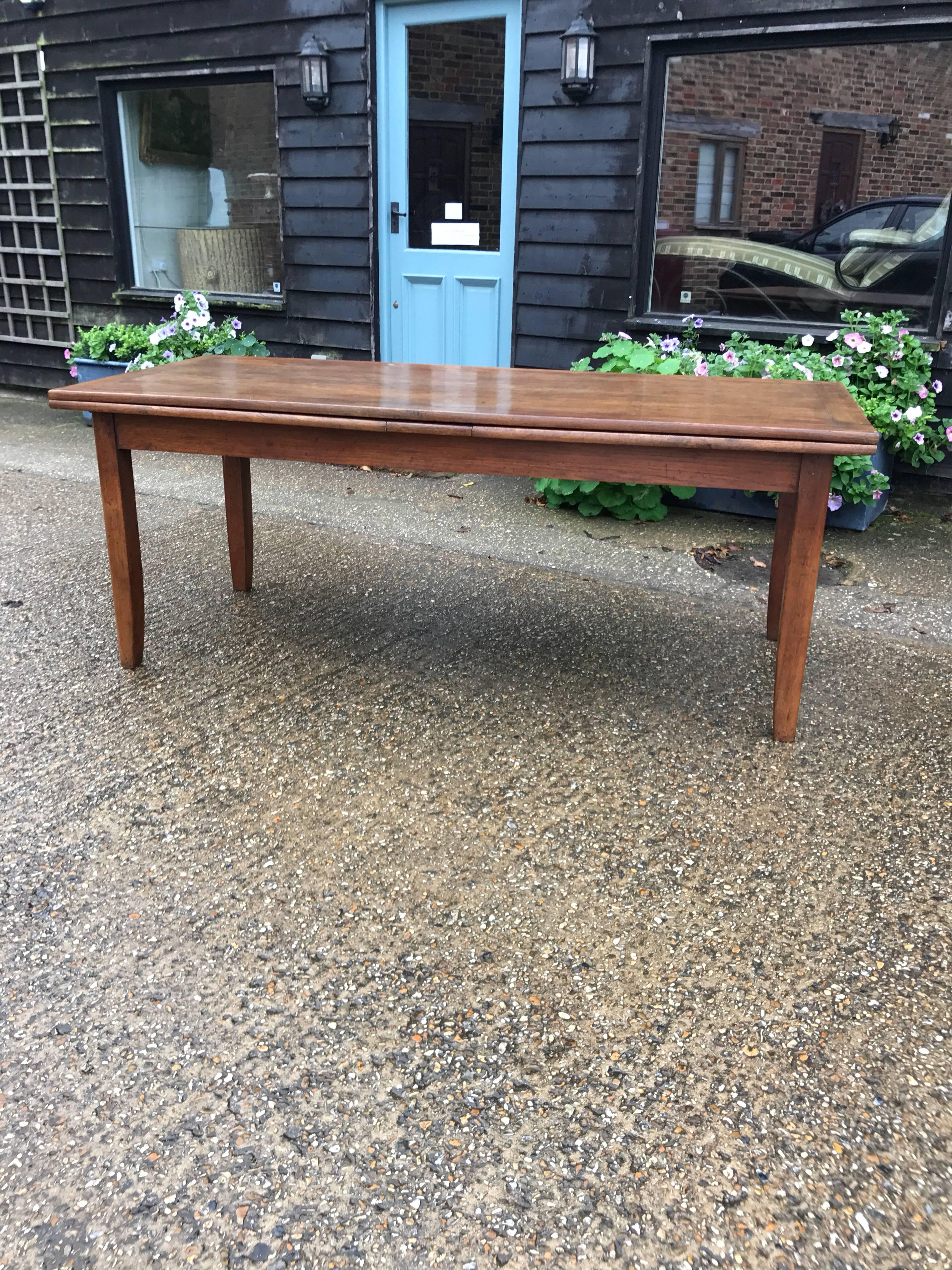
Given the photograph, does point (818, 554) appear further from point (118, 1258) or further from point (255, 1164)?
point (118, 1258)

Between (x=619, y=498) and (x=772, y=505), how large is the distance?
66 cm

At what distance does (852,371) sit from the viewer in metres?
4.30

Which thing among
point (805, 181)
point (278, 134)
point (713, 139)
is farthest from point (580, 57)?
point (278, 134)

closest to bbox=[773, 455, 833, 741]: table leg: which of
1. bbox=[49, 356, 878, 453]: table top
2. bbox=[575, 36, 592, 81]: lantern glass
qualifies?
bbox=[49, 356, 878, 453]: table top

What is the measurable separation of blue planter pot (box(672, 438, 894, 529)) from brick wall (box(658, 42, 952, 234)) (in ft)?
3.98

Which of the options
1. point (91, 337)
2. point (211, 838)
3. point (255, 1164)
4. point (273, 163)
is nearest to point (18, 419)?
point (91, 337)

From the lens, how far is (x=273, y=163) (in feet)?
19.0

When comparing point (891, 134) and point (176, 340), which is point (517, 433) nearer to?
point (891, 134)

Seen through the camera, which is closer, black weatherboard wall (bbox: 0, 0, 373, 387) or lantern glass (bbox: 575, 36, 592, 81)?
lantern glass (bbox: 575, 36, 592, 81)

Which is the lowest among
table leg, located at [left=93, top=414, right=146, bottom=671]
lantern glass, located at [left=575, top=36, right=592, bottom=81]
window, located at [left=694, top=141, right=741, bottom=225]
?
table leg, located at [left=93, top=414, right=146, bottom=671]

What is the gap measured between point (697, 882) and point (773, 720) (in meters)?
0.71

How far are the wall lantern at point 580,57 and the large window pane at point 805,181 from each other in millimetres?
369

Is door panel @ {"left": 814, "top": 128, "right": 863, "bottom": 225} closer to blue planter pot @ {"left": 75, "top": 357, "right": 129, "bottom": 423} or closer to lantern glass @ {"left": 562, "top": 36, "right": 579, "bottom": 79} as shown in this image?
lantern glass @ {"left": 562, "top": 36, "right": 579, "bottom": 79}

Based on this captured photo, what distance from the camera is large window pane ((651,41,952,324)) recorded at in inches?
168
